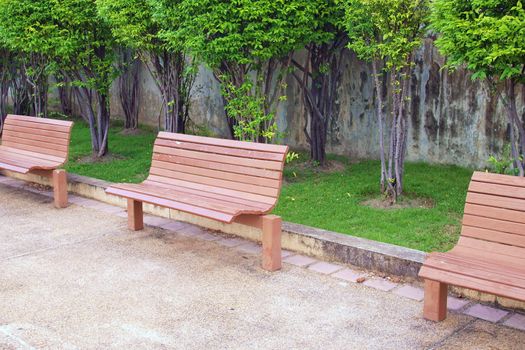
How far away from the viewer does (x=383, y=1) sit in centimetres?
596

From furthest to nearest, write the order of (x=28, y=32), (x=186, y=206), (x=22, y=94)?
(x=22, y=94), (x=28, y=32), (x=186, y=206)

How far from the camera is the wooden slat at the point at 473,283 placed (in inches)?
141

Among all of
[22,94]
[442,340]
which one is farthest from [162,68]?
[442,340]

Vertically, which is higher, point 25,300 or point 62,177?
point 62,177

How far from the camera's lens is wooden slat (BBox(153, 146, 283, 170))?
538 cm

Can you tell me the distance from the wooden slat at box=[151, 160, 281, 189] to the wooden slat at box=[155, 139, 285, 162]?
17 cm

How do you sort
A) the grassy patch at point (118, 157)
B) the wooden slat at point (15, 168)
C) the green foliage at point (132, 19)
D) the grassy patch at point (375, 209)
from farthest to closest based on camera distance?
the grassy patch at point (118, 157), the green foliage at point (132, 19), the wooden slat at point (15, 168), the grassy patch at point (375, 209)

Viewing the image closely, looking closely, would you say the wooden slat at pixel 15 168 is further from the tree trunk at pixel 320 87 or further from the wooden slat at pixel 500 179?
the wooden slat at pixel 500 179

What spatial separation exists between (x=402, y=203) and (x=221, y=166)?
78.2 inches

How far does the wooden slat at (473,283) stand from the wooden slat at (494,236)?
48 cm

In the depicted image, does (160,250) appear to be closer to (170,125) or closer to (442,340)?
(442,340)

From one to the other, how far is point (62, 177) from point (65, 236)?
1246 mm

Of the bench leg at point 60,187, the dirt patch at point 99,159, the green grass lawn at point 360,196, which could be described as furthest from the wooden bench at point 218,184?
the dirt patch at point 99,159

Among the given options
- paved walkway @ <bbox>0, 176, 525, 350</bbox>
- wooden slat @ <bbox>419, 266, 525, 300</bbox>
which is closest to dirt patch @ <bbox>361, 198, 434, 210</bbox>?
paved walkway @ <bbox>0, 176, 525, 350</bbox>
